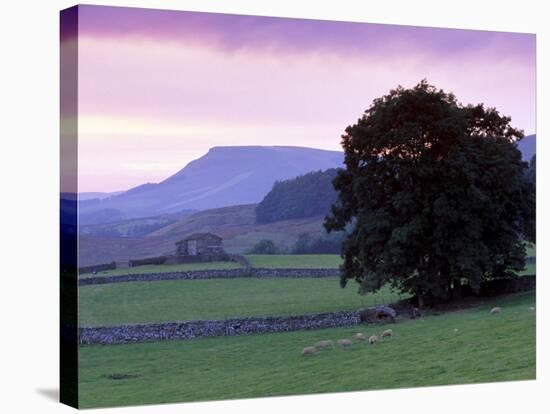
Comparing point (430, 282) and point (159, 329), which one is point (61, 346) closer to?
point (159, 329)

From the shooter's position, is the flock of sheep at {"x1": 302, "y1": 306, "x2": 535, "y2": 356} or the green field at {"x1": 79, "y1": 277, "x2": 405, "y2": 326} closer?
the green field at {"x1": 79, "y1": 277, "x2": 405, "y2": 326}

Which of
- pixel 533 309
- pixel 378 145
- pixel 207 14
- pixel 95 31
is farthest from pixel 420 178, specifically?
pixel 95 31

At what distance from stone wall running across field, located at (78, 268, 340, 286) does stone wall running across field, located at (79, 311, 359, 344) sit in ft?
3.14

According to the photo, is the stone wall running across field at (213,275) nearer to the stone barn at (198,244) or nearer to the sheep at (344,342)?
the stone barn at (198,244)

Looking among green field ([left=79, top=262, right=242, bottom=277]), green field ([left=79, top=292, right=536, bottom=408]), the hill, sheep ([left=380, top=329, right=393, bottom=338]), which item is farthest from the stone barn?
sheep ([left=380, top=329, right=393, bottom=338])

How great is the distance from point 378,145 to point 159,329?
278 inches

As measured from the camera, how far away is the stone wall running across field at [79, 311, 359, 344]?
2572 centimetres

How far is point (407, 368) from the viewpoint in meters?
28.2

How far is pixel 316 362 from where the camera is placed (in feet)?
90.3

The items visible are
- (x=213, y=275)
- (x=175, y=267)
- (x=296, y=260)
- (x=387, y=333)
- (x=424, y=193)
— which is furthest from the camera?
(x=424, y=193)

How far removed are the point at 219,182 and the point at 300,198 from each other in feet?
6.36

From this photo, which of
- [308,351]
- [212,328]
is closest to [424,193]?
[308,351]

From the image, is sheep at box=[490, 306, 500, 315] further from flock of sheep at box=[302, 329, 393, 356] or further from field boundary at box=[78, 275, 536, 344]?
flock of sheep at box=[302, 329, 393, 356]

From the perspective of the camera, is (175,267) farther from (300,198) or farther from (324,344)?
(324,344)
